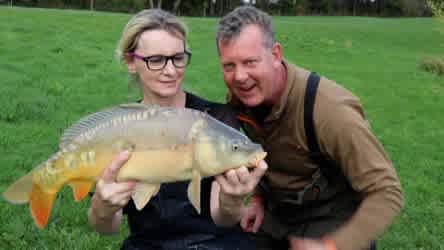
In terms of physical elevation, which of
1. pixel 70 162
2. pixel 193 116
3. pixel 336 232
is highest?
pixel 193 116

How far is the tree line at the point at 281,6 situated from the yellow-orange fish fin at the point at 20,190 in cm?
4624

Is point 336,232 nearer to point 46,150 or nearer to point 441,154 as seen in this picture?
point 46,150

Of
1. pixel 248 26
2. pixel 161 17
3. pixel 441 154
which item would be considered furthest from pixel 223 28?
pixel 441 154

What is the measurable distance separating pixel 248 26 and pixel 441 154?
6.16 meters

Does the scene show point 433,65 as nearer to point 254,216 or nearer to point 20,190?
point 254,216

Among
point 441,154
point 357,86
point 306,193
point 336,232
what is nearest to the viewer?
point 336,232

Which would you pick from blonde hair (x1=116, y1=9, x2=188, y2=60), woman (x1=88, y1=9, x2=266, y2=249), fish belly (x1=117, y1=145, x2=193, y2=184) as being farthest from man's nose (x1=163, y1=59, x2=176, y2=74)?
fish belly (x1=117, y1=145, x2=193, y2=184)

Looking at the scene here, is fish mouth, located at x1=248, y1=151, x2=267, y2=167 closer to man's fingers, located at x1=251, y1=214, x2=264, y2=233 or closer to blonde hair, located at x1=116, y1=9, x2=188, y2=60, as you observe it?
blonde hair, located at x1=116, y1=9, x2=188, y2=60

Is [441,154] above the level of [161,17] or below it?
below

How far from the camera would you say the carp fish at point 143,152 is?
2.69m

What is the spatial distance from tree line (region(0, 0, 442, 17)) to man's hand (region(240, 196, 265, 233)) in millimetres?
45397

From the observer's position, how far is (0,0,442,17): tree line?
50.6 meters

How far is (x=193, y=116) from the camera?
2.76 meters

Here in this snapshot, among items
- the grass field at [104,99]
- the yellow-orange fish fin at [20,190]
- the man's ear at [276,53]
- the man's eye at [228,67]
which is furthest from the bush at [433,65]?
the yellow-orange fish fin at [20,190]
